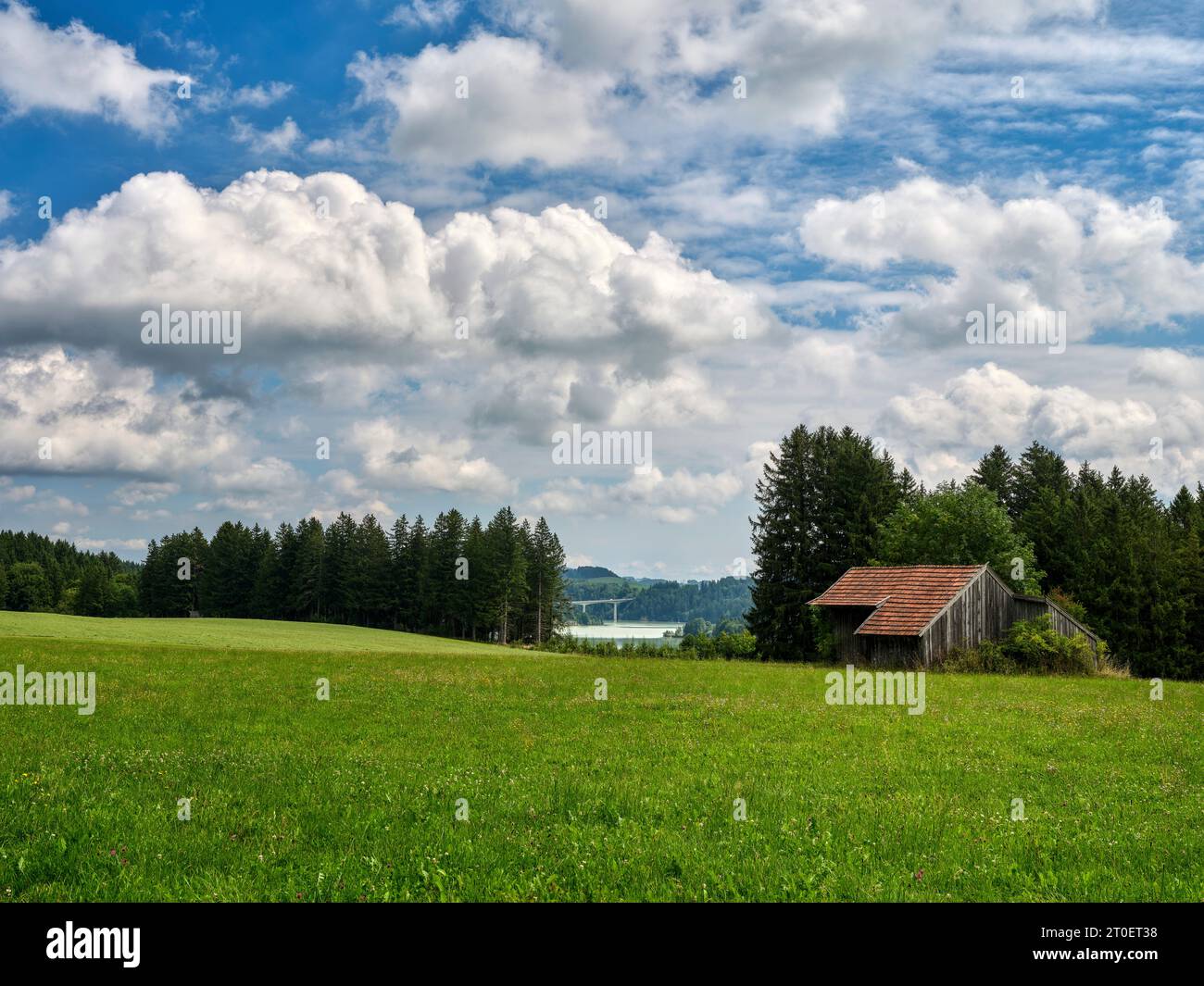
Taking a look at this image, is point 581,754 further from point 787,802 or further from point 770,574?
point 770,574

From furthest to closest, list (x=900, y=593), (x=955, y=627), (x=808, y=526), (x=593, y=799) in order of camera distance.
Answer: (x=808, y=526), (x=900, y=593), (x=955, y=627), (x=593, y=799)

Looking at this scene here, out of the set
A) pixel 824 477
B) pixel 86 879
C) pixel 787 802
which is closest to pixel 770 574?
pixel 824 477

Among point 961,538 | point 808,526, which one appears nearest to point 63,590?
point 808,526

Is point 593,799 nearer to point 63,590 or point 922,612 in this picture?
point 922,612

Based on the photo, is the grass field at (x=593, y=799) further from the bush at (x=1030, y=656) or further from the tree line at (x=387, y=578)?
the tree line at (x=387, y=578)

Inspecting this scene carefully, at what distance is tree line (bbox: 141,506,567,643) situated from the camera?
118375mm

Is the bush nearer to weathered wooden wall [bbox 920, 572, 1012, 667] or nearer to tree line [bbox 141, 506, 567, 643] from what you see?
weathered wooden wall [bbox 920, 572, 1012, 667]

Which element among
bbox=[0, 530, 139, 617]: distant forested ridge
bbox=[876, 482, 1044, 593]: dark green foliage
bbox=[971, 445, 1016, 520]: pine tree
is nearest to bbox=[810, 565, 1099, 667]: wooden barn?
bbox=[876, 482, 1044, 593]: dark green foliage

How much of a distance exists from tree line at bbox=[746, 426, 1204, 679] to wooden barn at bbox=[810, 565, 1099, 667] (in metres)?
17.8

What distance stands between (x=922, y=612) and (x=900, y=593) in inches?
109

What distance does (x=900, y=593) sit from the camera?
48.2 meters
